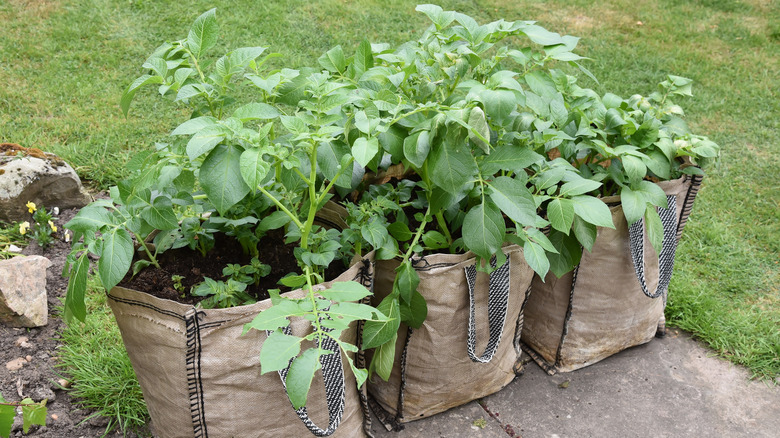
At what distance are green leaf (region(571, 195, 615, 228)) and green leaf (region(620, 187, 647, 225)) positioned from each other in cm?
18

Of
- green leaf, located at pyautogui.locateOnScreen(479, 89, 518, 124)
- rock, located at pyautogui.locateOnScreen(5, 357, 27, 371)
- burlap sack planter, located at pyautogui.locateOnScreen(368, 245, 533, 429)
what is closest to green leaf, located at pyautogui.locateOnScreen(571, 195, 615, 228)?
burlap sack planter, located at pyautogui.locateOnScreen(368, 245, 533, 429)

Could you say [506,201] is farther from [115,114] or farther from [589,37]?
[589,37]

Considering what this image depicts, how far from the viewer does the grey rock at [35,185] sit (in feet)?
8.32

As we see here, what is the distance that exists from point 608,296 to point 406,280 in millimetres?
831

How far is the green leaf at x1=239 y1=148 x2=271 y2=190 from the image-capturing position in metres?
1.33

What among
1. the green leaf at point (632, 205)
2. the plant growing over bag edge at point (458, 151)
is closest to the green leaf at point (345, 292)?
the plant growing over bag edge at point (458, 151)

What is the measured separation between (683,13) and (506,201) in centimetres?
432

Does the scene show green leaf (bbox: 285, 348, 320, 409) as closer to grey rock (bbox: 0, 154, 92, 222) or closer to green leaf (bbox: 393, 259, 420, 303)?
green leaf (bbox: 393, 259, 420, 303)

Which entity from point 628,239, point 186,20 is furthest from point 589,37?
point 628,239

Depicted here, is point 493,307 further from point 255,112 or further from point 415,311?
point 255,112

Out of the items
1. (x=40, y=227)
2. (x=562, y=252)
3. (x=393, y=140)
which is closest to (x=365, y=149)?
(x=393, y=140)

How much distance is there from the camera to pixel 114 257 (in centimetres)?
144

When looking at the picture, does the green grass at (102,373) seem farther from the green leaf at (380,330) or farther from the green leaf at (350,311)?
the green leaf at (350,311)

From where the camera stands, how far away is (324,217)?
1906mm
